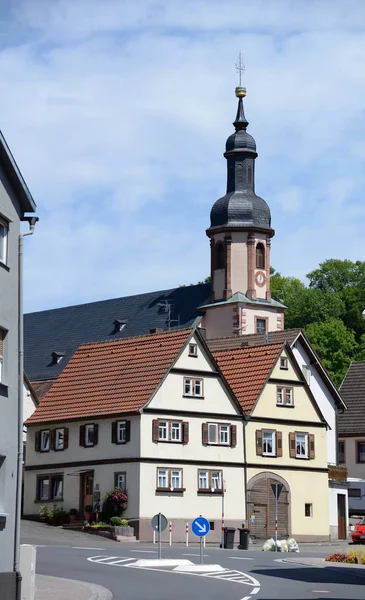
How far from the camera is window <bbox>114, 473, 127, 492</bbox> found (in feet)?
191

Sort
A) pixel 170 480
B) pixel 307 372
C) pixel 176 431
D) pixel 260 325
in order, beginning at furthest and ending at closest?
pixel 260 325 → pixel 307 372 → pixel 176 431 → pixel 170 480

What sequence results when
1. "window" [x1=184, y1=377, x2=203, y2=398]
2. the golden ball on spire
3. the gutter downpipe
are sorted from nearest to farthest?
the gutter downpipe
"window" [x1=184, y1=377, x2=203, y2=398]
the golden ball on spire

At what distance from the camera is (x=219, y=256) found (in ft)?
343

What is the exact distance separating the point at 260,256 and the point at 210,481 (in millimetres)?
46208

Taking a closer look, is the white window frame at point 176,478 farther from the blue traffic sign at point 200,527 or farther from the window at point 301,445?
the blue traffic sign at point 200,527

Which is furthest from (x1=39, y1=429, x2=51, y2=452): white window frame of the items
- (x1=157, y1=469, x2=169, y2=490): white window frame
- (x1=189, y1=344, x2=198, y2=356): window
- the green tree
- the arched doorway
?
the green tree

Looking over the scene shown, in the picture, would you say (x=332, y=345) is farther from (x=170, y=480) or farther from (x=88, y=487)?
(x=170, y=480)

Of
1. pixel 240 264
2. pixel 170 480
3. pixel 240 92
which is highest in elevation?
pixel 240 92

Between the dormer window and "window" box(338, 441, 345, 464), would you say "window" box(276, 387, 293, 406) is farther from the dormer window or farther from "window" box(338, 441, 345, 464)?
the dormer window

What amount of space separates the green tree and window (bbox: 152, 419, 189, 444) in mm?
→ 49064

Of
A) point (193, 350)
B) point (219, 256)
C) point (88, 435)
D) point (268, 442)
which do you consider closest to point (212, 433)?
point (268, 442)

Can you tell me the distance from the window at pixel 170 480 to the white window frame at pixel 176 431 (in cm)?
134

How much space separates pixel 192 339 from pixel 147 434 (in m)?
5.20

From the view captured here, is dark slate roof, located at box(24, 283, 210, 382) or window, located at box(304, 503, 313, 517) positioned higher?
dark slate roof, located at box(24, 283, 210, 382)
